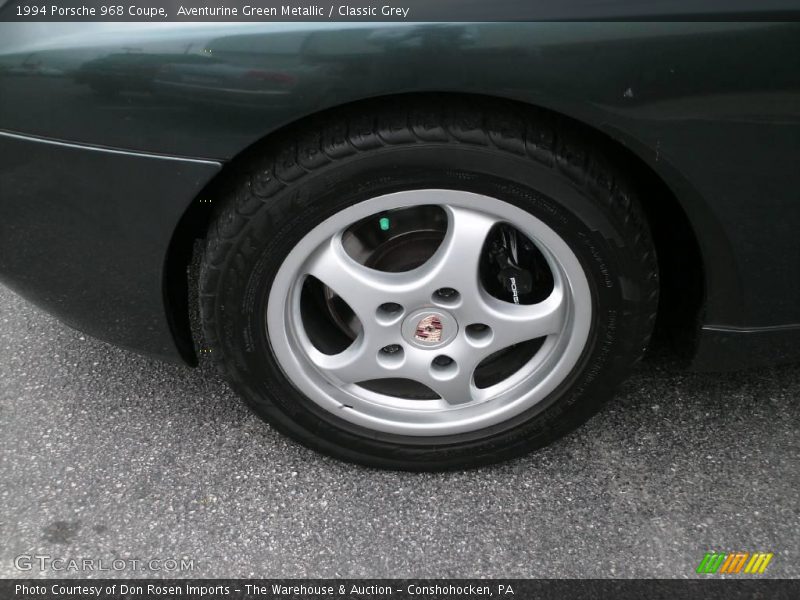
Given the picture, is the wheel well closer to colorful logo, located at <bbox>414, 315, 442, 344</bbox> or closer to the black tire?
the black tire

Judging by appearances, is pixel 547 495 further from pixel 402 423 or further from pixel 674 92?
pixel 674 92

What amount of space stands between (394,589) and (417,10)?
1239 millimetres

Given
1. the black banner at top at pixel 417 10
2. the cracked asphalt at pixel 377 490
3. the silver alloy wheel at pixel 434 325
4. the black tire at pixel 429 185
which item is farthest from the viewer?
the cracked asphalt at pixel 377 490

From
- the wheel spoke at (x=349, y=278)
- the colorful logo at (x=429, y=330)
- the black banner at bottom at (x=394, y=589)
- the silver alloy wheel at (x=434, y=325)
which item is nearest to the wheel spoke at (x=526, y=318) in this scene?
the silver alloy wheel at (x=434, y=325)

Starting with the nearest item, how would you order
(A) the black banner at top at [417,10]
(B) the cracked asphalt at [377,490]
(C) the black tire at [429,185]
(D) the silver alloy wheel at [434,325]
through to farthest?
(A) the black banner at top at [417,10] < (C) the black tire at [429,185] < (D) the silver alloy wheel at [434,325] < (B) the cracked asphalt at [377,490]

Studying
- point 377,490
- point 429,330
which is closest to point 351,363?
point 429,330

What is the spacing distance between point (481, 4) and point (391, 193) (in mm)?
412

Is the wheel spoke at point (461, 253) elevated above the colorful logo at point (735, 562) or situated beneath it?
elevated above

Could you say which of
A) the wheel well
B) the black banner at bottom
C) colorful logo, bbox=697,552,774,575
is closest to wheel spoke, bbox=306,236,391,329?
the wheel well

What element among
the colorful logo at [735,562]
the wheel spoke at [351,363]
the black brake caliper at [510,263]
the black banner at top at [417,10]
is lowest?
the colorful logo at [735,562]

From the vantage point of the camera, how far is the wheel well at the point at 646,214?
164 centimetres

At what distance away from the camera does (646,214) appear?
1.86m

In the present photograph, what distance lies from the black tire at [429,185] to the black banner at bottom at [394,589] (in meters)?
0.48

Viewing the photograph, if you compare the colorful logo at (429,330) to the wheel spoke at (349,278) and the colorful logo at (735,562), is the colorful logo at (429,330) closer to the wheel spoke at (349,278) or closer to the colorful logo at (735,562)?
the wheel spoke at (349,278)
